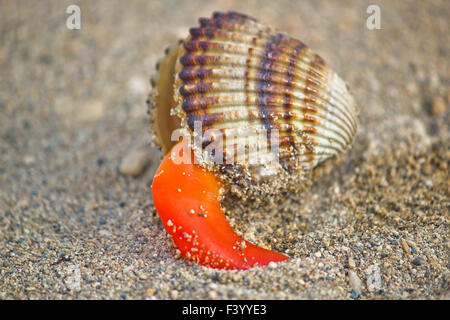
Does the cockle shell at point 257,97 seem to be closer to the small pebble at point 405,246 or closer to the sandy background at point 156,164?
the sandy background at point 156,164

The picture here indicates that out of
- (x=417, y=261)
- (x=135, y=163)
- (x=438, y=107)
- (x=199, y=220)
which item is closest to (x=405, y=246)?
(x=417, y=261)

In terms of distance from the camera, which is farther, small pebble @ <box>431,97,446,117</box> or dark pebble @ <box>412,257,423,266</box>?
small pebble @ <box>431,97,446,117</box>

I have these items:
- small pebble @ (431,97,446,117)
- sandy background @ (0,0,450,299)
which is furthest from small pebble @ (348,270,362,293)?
small pebble @ (431,97,446,117)

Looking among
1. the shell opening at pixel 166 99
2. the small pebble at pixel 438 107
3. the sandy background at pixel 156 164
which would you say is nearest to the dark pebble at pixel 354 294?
the sandy background at pixel 156 164

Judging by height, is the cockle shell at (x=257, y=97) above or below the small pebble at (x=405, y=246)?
above

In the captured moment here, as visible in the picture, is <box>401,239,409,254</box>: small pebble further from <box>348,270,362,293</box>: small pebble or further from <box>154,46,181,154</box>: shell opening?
<box>154,46,181,154</box>: shell opening
